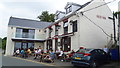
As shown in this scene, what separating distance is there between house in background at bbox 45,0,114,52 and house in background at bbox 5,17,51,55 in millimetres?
7161

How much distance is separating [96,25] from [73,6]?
14.6 ft

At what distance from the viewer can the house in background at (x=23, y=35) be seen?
68.4 feet

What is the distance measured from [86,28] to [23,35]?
13.2 metres

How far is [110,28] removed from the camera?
1620cm

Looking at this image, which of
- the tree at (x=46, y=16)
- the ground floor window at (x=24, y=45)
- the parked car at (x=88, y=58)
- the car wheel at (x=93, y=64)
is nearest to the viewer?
the parked car at (x=88, y=58)

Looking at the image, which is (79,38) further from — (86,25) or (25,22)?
(25,22)

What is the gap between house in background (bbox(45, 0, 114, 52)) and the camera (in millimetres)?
13227

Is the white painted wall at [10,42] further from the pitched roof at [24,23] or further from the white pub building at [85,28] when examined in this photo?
the white pub building at [85,28]

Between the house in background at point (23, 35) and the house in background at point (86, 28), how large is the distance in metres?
7.16

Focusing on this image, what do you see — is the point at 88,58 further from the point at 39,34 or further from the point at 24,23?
the point at 24,23

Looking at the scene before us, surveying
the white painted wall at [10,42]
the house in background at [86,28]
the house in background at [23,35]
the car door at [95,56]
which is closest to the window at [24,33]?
the house in background at [23,35]

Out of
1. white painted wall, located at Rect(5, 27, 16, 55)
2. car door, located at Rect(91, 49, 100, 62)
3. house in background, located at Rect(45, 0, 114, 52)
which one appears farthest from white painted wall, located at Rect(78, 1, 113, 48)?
white painted wall, located at Rect(5, 27, 16, 55)

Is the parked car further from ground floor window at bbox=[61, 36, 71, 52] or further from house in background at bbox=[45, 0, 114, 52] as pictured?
ground floor window at bbox=[61, 36, 71, 52]

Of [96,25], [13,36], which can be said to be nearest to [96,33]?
[96,25]
